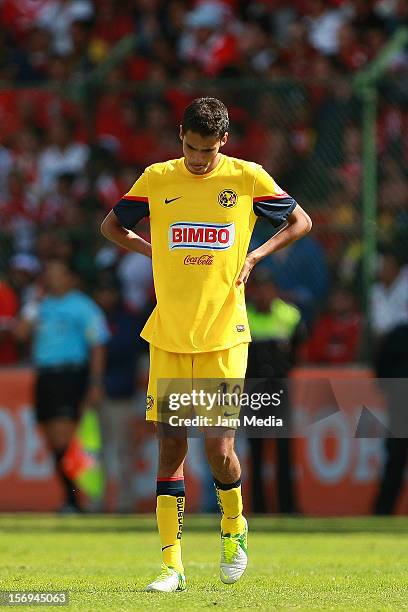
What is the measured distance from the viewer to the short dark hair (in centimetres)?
698

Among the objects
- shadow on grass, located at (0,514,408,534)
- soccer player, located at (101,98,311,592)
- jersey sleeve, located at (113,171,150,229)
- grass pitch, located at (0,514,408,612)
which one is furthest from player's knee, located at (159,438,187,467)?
shadow on grass, located at (0,514,408,534)

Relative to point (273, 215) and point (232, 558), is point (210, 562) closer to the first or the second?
point (232, 558)

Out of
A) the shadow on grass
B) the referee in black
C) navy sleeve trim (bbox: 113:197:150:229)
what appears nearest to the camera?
navy sleeve trim (bbox: 113:197:150:229)

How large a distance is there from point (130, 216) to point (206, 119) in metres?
0.78

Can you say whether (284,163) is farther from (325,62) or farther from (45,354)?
(45,354)

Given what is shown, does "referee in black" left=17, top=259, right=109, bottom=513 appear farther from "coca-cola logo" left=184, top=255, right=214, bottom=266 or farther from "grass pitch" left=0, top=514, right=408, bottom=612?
"coca-cola logo" left=184, top=255, right=214, bottom=266

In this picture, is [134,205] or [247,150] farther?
[247,150]

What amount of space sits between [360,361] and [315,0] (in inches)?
205

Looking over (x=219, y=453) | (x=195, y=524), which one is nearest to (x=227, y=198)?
(x=219, y=453)

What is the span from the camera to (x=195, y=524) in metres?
13.2

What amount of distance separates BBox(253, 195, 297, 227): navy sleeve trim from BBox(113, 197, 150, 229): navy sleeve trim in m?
0.60

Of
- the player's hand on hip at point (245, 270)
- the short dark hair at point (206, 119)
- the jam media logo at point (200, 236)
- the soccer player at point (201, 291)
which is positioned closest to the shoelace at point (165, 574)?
the soccer player at point (201, 291)

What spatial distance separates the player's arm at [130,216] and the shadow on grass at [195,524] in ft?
17.2

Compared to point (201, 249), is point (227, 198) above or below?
above
